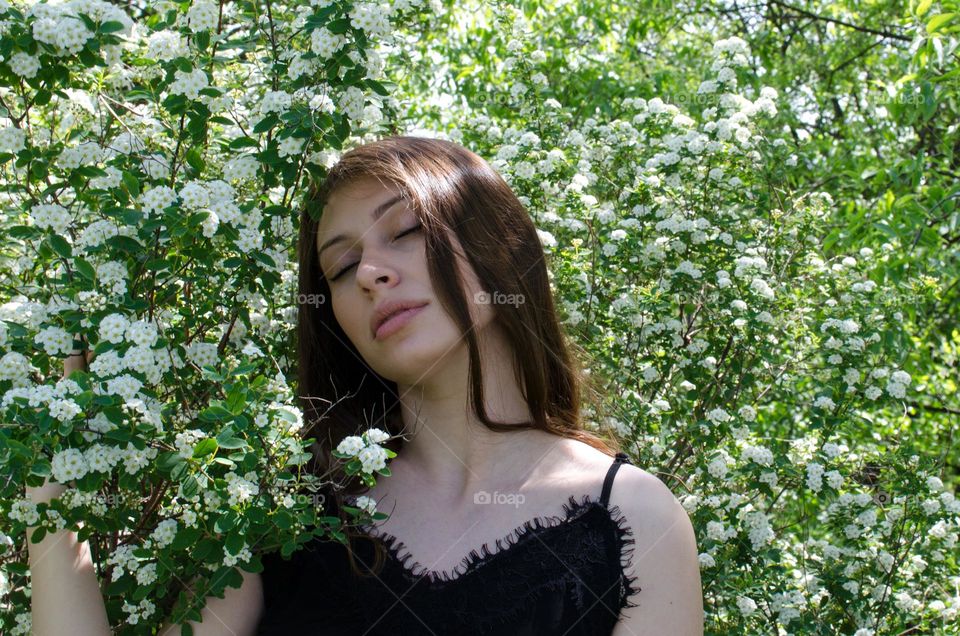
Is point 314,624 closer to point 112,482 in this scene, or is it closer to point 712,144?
point 112,482

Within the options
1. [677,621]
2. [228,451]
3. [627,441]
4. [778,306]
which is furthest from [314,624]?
[778,306]

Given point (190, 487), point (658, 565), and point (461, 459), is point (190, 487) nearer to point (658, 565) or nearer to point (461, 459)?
point (461, 459)

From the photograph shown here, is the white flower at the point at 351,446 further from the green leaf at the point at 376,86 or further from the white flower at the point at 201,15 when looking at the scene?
the white flower at the point at 201,15

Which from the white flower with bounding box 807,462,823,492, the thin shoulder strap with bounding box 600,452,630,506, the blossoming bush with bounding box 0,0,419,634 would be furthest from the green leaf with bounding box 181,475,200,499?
the white flower with bounding box 807,462,823,492

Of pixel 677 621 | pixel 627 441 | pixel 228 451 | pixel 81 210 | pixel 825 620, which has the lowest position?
pixel 825 620

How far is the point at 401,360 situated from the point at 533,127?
200cm

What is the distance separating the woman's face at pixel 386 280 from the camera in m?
1.92

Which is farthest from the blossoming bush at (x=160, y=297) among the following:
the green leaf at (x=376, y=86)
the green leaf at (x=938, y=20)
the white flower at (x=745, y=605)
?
the green leaf at (x=938, y=20)

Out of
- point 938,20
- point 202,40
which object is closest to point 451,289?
point 202,40

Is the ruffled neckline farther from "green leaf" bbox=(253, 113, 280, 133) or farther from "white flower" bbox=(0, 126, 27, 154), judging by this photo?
"white flower" bbox=(0, 126, 27, 154)

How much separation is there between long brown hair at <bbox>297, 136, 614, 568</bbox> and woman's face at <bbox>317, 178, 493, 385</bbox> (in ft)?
0.09

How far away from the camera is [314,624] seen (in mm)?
1941

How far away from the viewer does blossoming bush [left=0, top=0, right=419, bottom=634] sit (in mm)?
1723

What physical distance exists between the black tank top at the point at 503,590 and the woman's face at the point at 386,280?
372mm
